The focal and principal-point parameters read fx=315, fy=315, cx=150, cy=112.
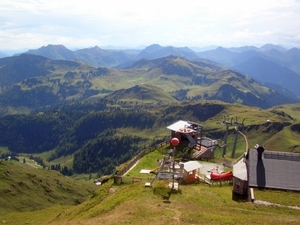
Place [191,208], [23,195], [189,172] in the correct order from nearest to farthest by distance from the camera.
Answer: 1. [191,208]
2. [189,172]
3. [23,195]

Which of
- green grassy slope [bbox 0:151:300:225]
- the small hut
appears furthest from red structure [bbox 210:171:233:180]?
the small hut

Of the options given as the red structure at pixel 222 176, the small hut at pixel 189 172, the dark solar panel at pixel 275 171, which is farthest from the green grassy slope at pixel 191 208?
the red structure at pixel 222 176

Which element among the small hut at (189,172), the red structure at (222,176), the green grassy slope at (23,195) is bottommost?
the green grassy slope at (23,195)

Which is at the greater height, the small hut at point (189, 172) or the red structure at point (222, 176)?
the small hut at point (189, 172)

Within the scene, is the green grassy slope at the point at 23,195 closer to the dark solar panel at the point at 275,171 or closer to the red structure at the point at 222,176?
the red structure at the point at 222,176

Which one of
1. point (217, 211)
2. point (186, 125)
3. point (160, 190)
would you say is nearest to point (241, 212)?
point (217, 211)

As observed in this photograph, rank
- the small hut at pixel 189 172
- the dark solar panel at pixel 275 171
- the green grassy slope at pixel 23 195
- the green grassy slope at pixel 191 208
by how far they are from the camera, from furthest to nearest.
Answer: the green grassy slope at pixel 23 195, the small hut at pixel 189 172, the dark solar panel at pixel 275 171, the green grassy slope at pixel 191 208

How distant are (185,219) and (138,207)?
771cm

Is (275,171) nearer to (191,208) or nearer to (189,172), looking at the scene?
(189,172)

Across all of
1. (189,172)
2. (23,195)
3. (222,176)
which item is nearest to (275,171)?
(222,176)

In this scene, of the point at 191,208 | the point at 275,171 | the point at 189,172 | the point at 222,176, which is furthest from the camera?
the point at 222,176

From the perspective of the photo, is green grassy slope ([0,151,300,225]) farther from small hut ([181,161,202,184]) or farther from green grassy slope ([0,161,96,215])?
green grassy slope ([0,161,96,215])

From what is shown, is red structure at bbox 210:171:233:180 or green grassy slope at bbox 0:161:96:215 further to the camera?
green grassy slope at bbox 0:161:96:215

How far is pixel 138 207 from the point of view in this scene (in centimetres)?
4394
